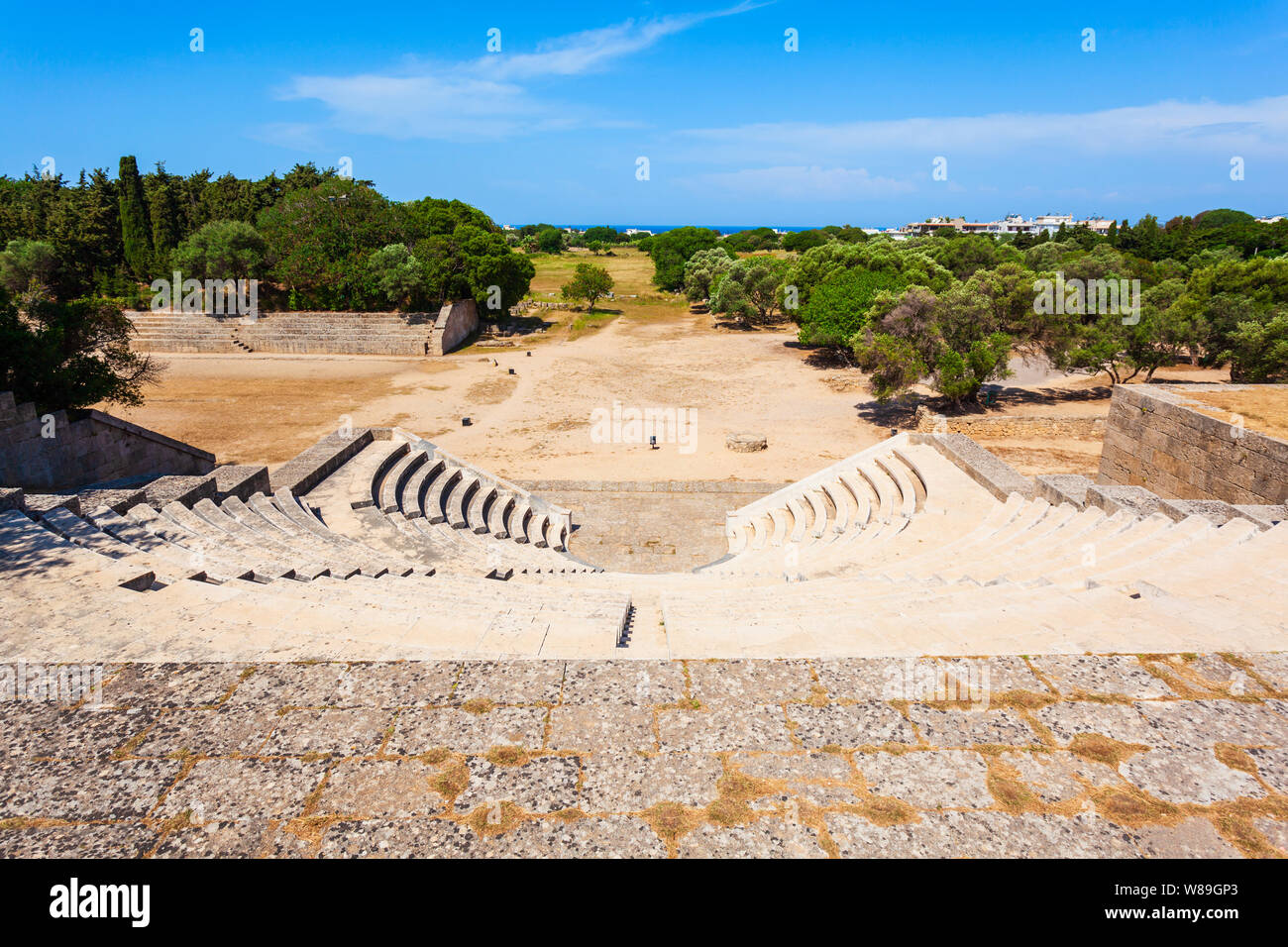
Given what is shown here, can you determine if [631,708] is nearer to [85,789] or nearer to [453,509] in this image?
[85,789]

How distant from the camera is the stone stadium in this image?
3.09m

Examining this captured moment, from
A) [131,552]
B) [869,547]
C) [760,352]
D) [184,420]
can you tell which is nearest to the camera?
[131,552]

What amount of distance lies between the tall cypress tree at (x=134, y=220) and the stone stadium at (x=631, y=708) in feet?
141

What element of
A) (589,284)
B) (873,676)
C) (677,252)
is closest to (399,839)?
(873,676)

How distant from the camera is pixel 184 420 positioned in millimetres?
22281

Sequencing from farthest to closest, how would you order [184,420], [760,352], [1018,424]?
[760,352]
[184,420]
[1018,424]

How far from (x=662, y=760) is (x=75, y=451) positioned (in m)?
15.3

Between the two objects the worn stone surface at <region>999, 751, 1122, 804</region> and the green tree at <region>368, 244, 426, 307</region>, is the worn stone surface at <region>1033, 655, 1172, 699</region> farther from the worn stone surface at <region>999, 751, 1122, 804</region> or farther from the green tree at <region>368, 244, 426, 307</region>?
the green tree at <region>368, 244, 426, 307</region>

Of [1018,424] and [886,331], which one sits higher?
[886,331]

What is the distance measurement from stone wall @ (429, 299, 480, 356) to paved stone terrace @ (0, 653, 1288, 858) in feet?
104

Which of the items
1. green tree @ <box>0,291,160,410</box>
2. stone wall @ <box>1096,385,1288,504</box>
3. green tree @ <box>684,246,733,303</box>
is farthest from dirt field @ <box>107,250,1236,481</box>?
green tree @ <box>684,246,733,303</box>
